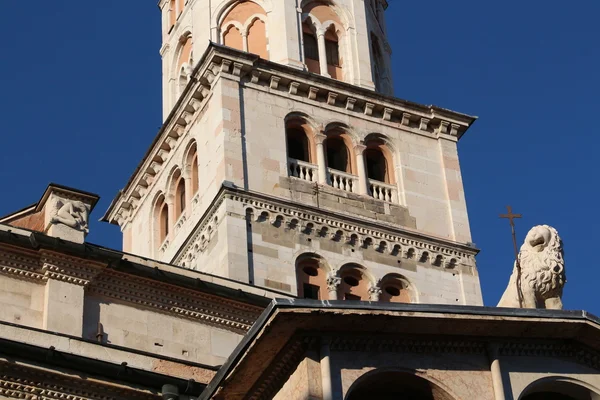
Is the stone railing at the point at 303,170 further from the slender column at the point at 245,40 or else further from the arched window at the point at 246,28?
the slender column at the point at 245,40

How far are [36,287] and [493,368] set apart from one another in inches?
492

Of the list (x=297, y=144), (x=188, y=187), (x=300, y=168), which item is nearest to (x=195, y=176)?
(x=188, y=187)

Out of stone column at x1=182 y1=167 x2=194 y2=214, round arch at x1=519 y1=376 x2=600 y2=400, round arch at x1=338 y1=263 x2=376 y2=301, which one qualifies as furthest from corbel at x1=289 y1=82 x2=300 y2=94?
round arch at x1=519 y1=376 x2=600 y2=400

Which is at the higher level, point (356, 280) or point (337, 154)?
point (337, 154)

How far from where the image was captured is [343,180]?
1745 inches

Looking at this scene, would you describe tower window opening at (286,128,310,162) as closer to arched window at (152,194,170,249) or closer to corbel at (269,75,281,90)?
corbel at (269,75,281,90)

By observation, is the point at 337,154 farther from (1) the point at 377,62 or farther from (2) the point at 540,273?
(2) the point at 540,273

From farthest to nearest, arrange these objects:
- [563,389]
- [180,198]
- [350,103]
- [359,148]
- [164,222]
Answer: [164,222]
[180,198]
[350,103]
[359,148]
[563,389]

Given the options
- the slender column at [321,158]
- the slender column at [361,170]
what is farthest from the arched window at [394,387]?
the slender column at [361,170]

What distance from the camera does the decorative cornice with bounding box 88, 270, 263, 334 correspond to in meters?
32.3

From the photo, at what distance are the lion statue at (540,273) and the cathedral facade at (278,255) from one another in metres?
1.71

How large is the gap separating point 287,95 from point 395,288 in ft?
20.8

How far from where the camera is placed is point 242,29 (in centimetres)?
4719

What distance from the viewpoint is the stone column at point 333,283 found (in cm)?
4138
